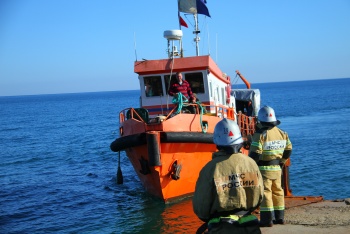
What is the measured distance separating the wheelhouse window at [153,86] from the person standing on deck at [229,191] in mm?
8997

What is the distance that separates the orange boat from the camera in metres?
9.95

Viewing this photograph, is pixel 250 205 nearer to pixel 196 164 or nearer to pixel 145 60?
pixel 196 164

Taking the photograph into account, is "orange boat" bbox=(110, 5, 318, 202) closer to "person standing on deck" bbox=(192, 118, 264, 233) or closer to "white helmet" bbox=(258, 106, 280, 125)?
"white helmet" bbox=(258, 106, 280, 125)

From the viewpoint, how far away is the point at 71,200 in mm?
12734

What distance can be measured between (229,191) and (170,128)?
21.9ft

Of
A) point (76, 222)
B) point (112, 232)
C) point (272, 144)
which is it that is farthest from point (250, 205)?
point (76, 222)

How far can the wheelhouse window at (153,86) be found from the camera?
12305mm

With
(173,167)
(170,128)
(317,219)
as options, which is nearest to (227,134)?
(317,219)

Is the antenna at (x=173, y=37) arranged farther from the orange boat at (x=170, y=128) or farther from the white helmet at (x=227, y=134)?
the white helmet at (x=227, y=134)

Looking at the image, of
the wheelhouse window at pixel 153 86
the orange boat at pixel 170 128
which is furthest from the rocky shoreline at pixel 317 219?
the wheelhouse window at pixel 153 86

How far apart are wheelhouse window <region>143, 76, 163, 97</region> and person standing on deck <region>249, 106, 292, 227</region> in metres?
6.57

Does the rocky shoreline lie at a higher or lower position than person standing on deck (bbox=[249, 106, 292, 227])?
lower

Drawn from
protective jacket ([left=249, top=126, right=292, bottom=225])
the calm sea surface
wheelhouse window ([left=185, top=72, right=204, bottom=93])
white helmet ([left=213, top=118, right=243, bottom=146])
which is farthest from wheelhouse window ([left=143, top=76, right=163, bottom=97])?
white helmet ([left=213, top=118, right=243, bottom=146])

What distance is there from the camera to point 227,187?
327 centimetres
